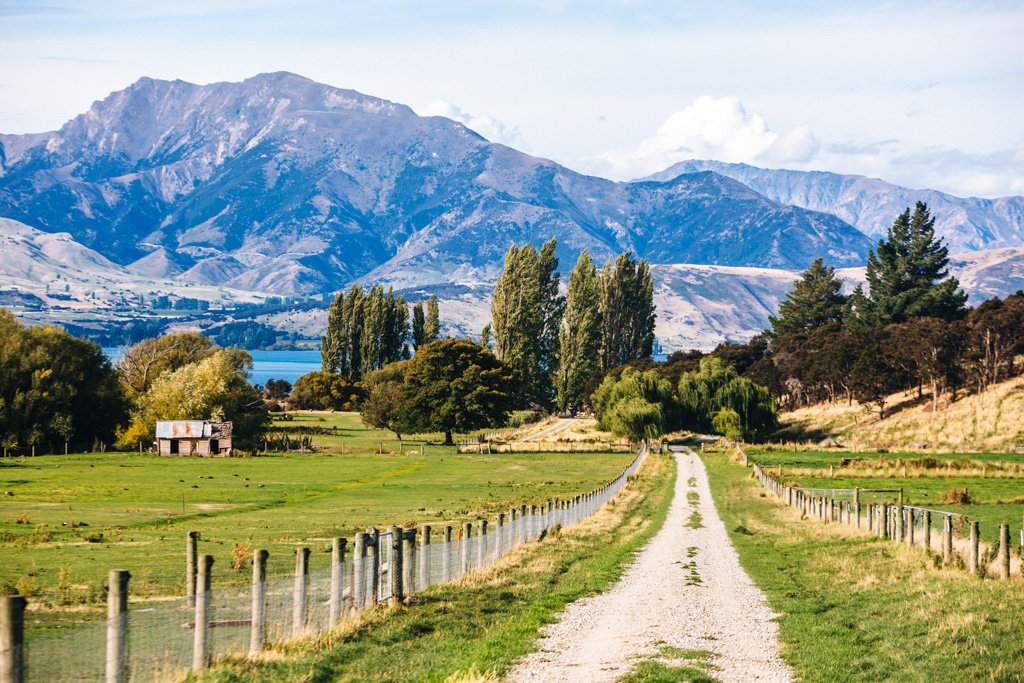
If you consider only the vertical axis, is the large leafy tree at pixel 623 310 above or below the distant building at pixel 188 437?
above

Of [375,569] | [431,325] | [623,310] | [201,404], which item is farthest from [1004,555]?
[431,325]

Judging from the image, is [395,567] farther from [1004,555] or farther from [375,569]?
[1004,555]

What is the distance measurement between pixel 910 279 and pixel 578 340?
63.8 meters

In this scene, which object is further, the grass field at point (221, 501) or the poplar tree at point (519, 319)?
the poplar tree at point (519, 319)

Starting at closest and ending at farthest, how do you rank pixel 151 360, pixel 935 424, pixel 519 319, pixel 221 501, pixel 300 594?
pixel 300 594 < pixel 221 501 < pixel 935 424 < pixel 151 360 < pixel 519 319

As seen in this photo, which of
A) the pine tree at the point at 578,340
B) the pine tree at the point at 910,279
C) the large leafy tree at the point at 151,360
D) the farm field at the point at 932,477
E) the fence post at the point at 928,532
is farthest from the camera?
the pine tree at the point at 910,279

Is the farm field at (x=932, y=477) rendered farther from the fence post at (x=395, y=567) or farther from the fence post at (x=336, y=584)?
the fence post at (x=336, y=584)

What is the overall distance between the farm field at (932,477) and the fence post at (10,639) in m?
44.3

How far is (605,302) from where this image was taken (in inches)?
6880

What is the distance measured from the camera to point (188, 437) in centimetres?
10856

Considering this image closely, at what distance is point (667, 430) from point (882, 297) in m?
68.2

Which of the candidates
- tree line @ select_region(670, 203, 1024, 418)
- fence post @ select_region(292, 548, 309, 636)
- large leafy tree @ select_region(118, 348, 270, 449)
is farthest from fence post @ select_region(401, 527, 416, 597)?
tree line @ select_region(670, 203, 1024, 418)

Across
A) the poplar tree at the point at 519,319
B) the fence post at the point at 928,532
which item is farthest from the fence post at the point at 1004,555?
the poplar tree at the point at 519,319

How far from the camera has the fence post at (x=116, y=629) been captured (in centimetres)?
1228
